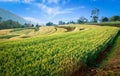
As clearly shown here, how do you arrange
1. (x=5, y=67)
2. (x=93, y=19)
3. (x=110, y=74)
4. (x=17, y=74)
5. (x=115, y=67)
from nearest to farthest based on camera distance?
(x=17, y=74) → (x=5, y=67) → (x=110, y=74) → (x=115, y=67) → (x=93, y=19)

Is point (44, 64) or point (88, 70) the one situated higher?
point (44, 64)

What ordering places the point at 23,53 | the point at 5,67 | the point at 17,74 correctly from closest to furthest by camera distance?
1. the point at 17,74
2. the point at 5,67
3. the point at 23,53

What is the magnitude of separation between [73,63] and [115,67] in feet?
14.5

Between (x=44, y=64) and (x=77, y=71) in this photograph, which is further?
(x=77, y=71)

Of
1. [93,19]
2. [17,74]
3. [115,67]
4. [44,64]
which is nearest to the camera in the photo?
[17,74]

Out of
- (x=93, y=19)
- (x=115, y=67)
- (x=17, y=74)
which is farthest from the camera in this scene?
(x=93, y=19)

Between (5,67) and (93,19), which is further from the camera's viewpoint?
(93,19)

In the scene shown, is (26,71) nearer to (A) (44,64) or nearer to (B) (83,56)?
(A) (44,64)

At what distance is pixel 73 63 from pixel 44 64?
8.58 ft

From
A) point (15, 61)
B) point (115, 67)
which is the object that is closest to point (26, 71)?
point (15, 61)

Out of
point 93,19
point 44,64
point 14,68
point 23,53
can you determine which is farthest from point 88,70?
point 93,19

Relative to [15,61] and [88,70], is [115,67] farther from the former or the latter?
Result: [15,61]

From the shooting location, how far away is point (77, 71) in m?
13.3

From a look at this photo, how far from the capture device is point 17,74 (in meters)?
9.54
